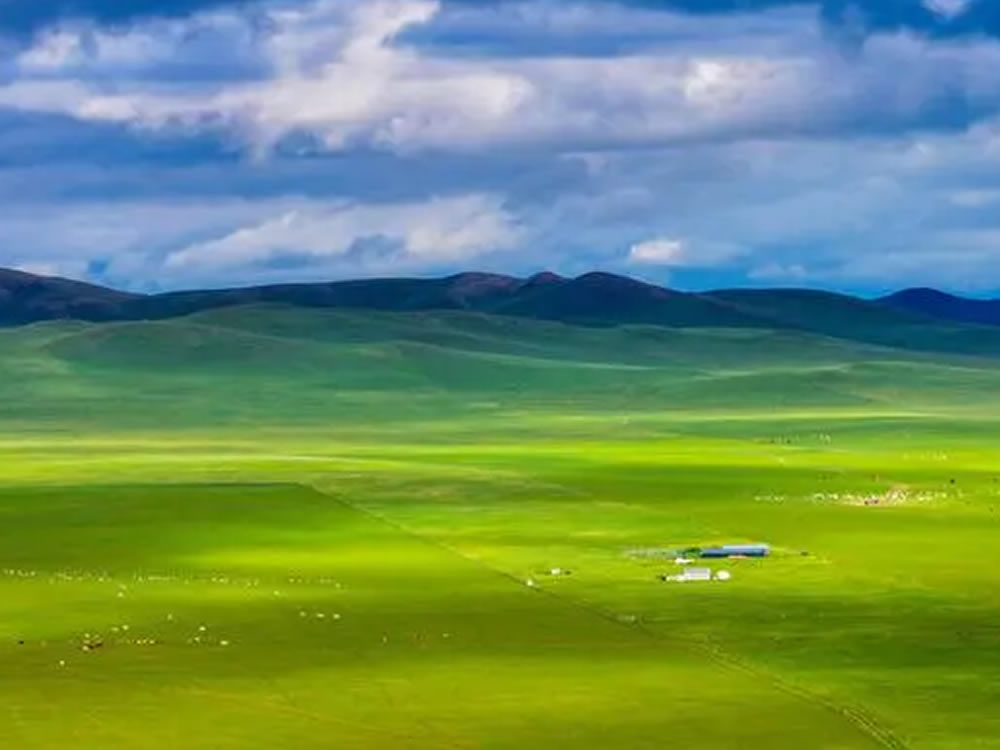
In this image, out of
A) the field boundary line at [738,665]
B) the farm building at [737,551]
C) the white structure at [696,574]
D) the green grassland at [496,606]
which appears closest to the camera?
the field boundary line at [738,665]

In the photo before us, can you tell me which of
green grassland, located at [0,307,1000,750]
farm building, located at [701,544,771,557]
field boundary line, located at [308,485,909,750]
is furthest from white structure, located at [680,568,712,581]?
farm building, located at [701,544,771,557]

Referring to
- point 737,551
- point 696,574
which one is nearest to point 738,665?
point 696,574

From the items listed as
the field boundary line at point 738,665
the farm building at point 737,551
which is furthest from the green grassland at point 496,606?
the farm building at point 737,551

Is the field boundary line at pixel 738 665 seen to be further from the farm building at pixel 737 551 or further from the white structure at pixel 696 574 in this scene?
the farm building at pixel 737 551

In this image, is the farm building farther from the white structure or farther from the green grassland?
the white structure

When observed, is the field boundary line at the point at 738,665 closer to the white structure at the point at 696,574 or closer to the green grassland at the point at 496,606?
the green grassland at the point at 496,606

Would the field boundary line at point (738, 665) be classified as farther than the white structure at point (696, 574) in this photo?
No

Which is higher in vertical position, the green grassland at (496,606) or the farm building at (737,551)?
the farm building at (737,551)

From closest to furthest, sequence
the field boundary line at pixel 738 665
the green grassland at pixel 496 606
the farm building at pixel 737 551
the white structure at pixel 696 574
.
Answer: the field boundary line at pixel 738 665, the green grassland at pixel 496 606, the white structure at pixel 696 574, the farm building at pixel 737 551

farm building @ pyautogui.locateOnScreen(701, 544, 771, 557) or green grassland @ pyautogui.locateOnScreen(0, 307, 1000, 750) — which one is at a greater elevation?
farm building @ pyautogui.locateOnScreen(701, 544, 771, 557)

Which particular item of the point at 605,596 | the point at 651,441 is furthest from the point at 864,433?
the point at 605,596
